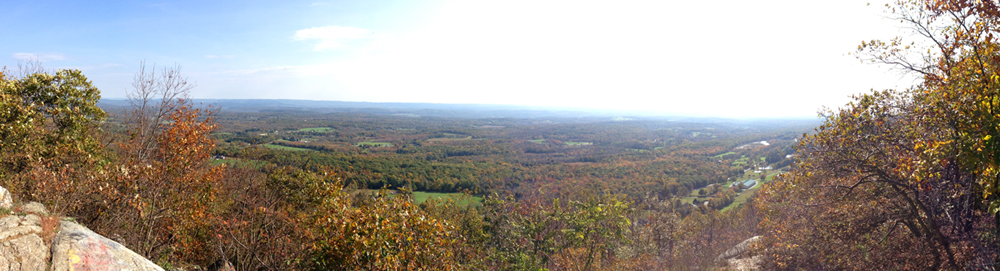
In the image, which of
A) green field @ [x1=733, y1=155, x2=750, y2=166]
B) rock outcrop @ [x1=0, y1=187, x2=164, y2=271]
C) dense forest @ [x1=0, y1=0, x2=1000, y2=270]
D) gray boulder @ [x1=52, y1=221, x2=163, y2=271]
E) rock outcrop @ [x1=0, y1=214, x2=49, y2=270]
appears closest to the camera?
rock outcrop @ [x1=0, y1=214, x2=49, y2=270]

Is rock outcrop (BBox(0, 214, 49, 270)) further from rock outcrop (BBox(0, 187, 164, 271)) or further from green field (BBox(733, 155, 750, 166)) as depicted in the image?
green field (BBox(733, 155, 750, 166))

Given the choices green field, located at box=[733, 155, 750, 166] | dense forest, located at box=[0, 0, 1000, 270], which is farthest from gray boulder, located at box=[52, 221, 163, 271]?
green field, located at box=[733, 155, 750, 166]

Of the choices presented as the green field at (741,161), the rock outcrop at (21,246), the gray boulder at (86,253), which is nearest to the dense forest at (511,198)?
the gray boulder at (86,253)

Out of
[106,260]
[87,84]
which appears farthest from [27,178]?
[106,260]

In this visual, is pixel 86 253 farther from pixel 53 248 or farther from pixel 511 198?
pixel 511 198

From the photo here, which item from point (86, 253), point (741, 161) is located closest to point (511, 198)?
point (86, 253)

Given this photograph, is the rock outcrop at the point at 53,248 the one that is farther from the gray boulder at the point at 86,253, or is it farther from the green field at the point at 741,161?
the green field at the point at 741,161

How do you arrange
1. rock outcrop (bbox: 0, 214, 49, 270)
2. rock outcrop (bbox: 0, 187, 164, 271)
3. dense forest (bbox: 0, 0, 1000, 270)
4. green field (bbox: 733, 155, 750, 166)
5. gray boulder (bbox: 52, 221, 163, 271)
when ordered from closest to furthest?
rock outcrop (bbox: 0, 214, 49, 270)
rock outcrop (bbox: 0, 187, 164, 271)
gray boulder (bbox: 52, 221, 163, 271)
dense forest (bbox: 0, 0, 1000, 270)
green field (bbox: 733, 155, 750, 166)
